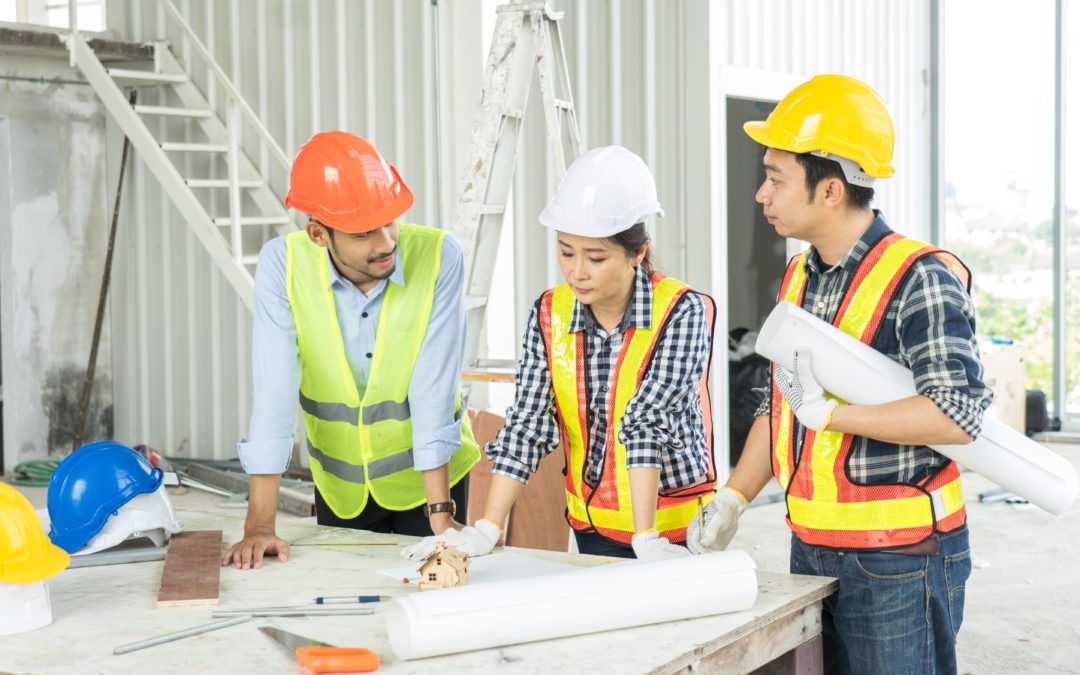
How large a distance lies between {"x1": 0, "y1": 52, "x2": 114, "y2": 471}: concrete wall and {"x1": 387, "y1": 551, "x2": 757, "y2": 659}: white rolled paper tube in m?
7.90

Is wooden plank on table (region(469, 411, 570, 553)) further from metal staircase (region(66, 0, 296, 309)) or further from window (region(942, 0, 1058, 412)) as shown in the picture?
window (region(942, 0, 1058, 412))

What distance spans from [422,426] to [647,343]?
26.8 inches

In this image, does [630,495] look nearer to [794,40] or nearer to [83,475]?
[83,475]

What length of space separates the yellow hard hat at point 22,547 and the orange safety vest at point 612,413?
49.6 inches

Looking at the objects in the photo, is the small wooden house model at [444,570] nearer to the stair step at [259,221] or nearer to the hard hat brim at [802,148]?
the hard hat brim at [802,148]

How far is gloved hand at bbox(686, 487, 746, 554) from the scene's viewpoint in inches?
114

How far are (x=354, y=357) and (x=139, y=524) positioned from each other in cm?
71

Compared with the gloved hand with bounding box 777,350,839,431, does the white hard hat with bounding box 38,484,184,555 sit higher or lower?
lower

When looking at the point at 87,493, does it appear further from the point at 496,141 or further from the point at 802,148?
the point at 496,141

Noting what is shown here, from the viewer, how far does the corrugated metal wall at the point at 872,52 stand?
8172 mm

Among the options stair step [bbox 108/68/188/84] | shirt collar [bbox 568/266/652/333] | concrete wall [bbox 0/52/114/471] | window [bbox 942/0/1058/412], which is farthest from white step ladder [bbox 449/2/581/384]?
window [bbox 942/0/1058/412]

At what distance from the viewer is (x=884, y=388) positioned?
8.27ft

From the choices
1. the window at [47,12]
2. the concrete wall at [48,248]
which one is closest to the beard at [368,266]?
the concrete wall at [48,248]

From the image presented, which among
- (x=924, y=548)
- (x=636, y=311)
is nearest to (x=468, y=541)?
(x=636, y=311)
